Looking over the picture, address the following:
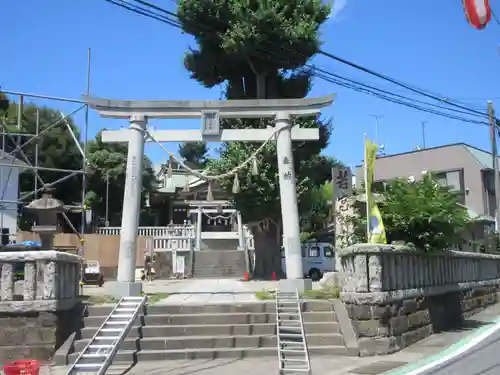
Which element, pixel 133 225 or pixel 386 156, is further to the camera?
pixel 386 156

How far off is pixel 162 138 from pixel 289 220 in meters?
4.12

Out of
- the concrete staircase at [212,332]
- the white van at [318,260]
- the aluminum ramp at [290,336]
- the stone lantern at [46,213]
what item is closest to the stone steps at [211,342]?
the concrete staircase at [212,332]

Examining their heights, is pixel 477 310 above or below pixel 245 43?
below

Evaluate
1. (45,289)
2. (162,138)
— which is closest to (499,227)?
(162,138)

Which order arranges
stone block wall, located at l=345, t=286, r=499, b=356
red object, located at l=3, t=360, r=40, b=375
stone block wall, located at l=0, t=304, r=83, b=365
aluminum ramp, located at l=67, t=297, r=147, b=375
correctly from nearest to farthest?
red object, located at l=3, t=360, r=40, b=375 → aluminum ramp, located at l=67, t=297, r=147, b=375 → stone block wall, located at l=0, t=304, r=83, b=365 → stone block wall, located at l=345, t=286, r=499, b=356

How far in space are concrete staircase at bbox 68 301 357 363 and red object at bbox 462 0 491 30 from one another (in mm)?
6286

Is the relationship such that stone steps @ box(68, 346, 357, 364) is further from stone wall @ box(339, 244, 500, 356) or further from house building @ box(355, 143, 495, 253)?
house building @ box(355, 143, 495, 253)

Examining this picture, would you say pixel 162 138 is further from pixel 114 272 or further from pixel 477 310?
pixel 114 272

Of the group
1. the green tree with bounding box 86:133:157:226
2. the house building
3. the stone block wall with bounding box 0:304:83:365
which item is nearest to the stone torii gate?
the stone block wall with bounding box 0:304:83:365

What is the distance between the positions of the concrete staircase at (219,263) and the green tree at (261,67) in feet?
18.4

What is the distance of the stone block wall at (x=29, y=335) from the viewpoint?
9422mm

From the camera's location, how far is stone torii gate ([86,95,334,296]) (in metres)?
13.7

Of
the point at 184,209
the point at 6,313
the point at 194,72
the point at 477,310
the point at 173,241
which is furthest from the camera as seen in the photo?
the point at 184,209

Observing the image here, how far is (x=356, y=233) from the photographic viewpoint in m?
12.7
